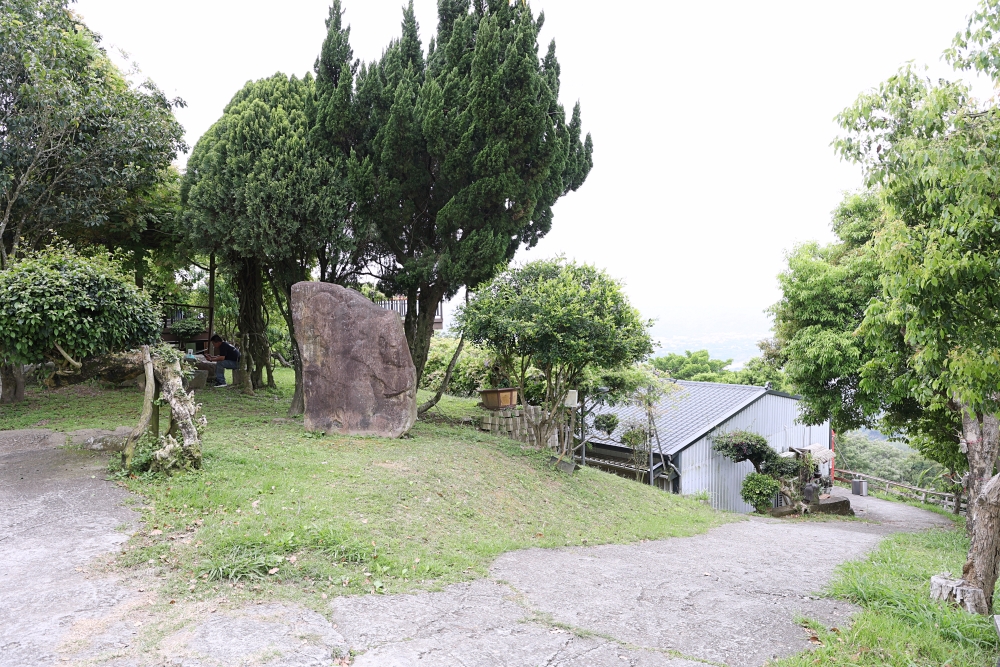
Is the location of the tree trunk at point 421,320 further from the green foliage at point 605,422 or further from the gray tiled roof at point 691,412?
the gray tiled roof at point 691,412

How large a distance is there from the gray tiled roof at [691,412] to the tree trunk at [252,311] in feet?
31.2

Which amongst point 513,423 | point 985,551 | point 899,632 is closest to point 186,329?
point 513,423

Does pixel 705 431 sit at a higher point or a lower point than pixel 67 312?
lower

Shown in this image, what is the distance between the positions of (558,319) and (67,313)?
20.6 ft

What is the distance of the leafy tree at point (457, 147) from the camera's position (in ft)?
33.9

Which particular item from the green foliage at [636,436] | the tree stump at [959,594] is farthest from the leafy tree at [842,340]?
the tree stump at [959,594]

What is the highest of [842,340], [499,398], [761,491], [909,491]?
[842,340]

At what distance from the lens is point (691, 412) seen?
63.2 ft

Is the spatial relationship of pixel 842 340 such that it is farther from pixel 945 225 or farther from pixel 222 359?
pixel 222 359

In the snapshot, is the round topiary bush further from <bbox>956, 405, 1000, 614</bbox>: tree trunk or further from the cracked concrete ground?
<bbox>956, 405, 1000, 614</bbox>: tree trunk

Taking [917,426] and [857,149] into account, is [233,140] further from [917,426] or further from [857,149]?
[917,426]

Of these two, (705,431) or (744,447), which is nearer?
(744,447)

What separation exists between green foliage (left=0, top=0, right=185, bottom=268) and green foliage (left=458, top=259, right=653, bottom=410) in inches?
246

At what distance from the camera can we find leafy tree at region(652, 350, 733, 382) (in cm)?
3412
